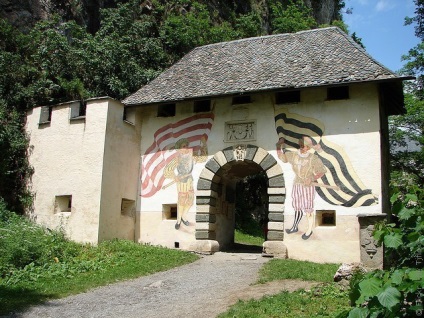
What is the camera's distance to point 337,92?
1455cm

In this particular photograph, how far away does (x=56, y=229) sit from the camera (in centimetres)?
1484

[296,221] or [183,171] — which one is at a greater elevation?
[183,171]

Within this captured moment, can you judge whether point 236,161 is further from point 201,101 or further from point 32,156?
point 32,156

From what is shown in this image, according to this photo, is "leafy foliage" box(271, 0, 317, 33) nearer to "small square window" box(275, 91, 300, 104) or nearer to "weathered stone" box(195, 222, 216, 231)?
"small square window" box(275, 91, 300, 104)

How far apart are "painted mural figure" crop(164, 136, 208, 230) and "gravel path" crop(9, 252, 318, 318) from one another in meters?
3.45

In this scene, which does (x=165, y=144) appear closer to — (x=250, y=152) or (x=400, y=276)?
(x=250, y=152)

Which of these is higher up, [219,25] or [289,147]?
[219,25]

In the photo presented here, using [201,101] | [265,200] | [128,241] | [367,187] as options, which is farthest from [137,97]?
[265,200]

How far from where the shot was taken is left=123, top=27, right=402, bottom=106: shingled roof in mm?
14078

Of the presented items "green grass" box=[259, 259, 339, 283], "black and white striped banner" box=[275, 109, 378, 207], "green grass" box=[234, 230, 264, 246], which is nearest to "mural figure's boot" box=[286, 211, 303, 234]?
"black and white striped banner" box=[275, 109, 378, 207]

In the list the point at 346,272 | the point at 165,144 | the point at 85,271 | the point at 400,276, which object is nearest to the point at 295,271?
the point at 346,272

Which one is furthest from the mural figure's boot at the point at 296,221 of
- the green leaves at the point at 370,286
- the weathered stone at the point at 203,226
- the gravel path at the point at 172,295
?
the green leaves at the point at 370,286

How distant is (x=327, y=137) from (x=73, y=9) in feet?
45.4

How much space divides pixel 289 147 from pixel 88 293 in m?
7.41
